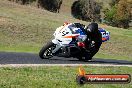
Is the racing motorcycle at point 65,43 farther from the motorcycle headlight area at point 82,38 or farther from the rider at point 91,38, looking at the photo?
the rider at point 91,38

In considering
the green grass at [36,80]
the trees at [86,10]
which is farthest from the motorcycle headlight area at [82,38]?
the trees at [86,10]

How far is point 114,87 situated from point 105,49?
111 feet

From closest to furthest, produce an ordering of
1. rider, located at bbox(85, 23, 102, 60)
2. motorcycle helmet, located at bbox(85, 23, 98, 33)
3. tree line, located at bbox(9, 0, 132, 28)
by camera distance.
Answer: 1. motorcycle helmet, located at bbox(85, 23, 98, 33)
2. rider, located at bbox(85, 23, 102, 60)
3. tree line, located at bbox(9, 0, 132, 28)

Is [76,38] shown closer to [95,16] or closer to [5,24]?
[5,24]

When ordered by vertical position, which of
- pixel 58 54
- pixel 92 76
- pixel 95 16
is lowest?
pixel 95 16

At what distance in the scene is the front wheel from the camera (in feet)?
53.6

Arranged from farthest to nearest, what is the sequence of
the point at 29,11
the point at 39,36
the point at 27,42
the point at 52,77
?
1. the point at 29,11
2. the point at 39,36
3. the point at 27,42
4. the point at 52,77

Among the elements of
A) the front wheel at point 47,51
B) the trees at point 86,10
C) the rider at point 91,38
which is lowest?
the trees at point 86,10

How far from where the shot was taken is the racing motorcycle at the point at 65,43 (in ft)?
53.5

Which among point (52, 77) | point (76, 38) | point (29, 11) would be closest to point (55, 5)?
point (29, 11)

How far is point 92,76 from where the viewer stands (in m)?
6.58

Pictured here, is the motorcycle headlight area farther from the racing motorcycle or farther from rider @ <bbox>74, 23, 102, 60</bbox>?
rider @ <bbox>74, 23, 102, 60</bbox>

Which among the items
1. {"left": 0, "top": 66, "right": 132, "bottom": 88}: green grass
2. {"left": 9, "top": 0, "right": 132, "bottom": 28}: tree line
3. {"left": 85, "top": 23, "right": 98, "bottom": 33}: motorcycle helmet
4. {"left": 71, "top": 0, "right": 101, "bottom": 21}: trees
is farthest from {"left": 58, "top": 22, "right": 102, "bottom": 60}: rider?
{"left": 71, "top": 0, "right": 101, "bottom": 21}: trees

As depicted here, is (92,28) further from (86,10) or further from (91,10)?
(91,10)
